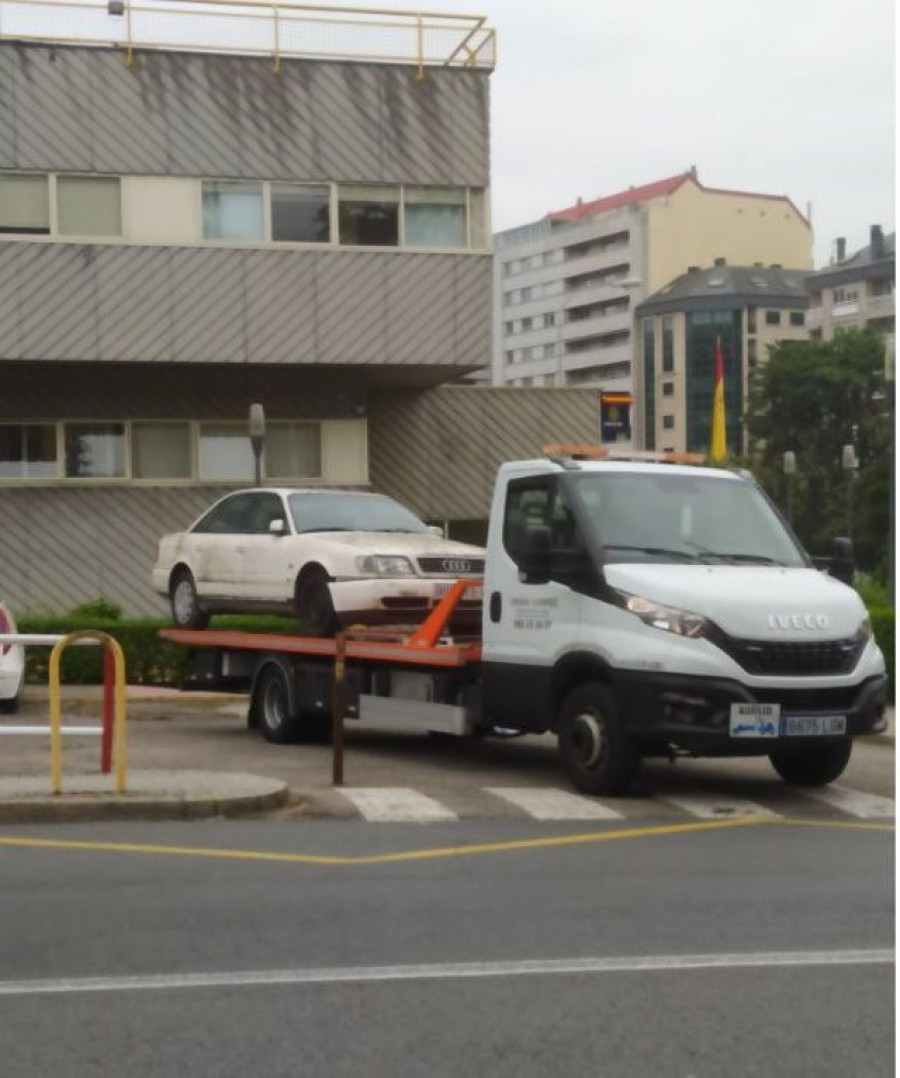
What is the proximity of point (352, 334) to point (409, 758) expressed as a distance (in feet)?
51.0

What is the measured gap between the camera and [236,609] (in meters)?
17.7

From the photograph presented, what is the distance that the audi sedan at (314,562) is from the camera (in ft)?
52.9

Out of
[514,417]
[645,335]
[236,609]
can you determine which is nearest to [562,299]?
[645,335]

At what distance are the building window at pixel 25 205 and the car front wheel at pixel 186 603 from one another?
505 inches

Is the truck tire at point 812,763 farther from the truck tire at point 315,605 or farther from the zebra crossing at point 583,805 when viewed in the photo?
the truck tire at point 315,605

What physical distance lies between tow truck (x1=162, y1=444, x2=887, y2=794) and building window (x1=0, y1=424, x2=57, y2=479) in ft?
55.9

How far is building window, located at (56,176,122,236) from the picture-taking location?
30.3m

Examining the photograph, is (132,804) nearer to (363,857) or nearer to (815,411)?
(363,857)

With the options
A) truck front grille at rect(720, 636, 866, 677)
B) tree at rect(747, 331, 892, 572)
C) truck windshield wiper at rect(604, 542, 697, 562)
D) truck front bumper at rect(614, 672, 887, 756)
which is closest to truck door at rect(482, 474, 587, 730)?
truck windshield wiper at rect(604, 542, 697, 562)

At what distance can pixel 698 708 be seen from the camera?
12.9 metres

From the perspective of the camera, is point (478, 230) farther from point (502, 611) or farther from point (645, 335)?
point (645, 335)

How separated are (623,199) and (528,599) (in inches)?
5779

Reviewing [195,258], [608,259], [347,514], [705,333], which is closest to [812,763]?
[347,514]

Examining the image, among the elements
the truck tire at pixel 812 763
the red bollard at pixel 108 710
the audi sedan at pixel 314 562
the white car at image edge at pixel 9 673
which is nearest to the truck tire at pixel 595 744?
the truck tire at pixel 812 763
